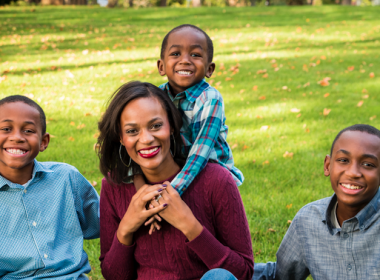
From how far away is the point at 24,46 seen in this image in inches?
522

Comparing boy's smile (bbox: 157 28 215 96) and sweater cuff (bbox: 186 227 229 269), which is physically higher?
boy's smile (bbox: 157 28 215 96)

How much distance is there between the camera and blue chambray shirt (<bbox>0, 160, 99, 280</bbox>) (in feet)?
8.00

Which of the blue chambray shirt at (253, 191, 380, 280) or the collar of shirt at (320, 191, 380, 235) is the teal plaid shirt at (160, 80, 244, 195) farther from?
the collar of shirt at (320, 191, 380, 235)

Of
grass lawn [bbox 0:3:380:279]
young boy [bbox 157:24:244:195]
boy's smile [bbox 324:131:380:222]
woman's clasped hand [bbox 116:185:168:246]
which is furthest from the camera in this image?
grass lawn [bbox 0:3:380:279]

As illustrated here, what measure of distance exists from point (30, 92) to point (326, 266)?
22.1 feet

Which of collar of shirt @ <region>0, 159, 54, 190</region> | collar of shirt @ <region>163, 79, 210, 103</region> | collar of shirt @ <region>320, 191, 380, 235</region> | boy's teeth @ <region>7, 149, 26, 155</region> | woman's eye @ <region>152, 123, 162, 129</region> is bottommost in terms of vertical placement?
collar of shirt @ <region>320, 191, 380, 235</region>

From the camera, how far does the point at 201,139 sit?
8.27 feet

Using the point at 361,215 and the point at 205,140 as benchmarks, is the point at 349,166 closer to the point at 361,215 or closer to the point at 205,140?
the point at 361,215

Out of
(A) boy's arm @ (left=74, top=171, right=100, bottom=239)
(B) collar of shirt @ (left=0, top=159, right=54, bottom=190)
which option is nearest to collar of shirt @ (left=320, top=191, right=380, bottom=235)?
(A) boy's arm @ (left=74, top=171, right=100, bottom=239)

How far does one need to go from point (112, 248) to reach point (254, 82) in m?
6.76

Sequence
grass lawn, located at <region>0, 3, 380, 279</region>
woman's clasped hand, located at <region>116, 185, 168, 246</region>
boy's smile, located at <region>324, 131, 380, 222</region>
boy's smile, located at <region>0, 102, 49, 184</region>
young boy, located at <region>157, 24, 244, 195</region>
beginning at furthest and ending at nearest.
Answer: grass lawn, located at <region>0, 3, 380, 279</region>, young boy, located at <region>157, 24, 244, 195</region>, boy's smile, located at <region>0, 102, 49, 184</region>, boy's smile, located at <region>324, 131, 380, 222</region>, woman's clasped hand, located at <region>116, 185, 168, 246</region>

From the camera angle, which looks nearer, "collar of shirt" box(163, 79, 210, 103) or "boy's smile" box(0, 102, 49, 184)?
"boy's smile" box(0, 102, 49, 184)

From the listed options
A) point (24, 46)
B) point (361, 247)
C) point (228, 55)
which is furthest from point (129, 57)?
point (361, 247)

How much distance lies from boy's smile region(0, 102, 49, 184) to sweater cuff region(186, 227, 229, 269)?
3.50 ft
